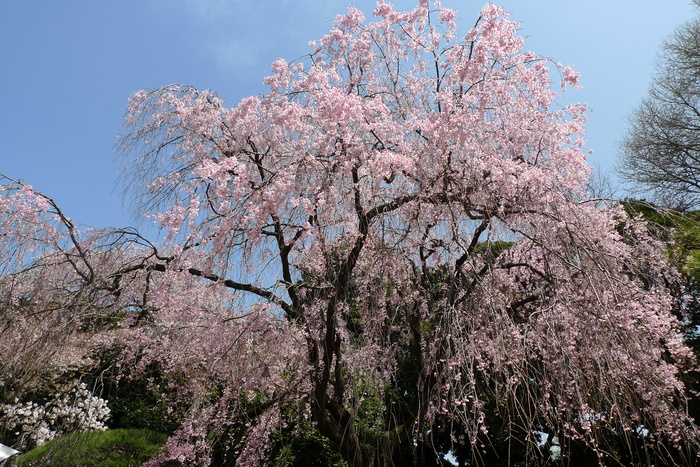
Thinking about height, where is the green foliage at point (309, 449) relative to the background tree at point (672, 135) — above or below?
below

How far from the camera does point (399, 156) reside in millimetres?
3520

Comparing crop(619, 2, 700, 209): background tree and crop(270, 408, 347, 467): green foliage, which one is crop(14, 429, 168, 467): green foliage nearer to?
crop(270, 408, 347, 467): green foliage

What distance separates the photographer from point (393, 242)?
3844mm

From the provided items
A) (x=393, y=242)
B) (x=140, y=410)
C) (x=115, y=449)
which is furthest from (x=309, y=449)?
(x=393, y=242)

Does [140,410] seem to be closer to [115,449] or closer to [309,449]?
[115,449]

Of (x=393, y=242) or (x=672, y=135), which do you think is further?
(x=672, y=135)

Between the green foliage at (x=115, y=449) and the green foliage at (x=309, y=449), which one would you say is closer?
the green foliage at (x=115, y=449)

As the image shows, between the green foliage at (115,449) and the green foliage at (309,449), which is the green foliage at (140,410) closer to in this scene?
the green foliage at (115,449)

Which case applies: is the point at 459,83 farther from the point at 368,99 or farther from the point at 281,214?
the point at 281,214

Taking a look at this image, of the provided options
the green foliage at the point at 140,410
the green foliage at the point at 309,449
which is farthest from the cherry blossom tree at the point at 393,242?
the green foliage at the point at 140,410

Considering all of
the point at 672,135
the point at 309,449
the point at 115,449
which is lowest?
the point at 115,449

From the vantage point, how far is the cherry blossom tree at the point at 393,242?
3.39 meters

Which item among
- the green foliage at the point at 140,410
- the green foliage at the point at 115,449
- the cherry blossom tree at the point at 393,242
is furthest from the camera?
the green foliage at the point at 140,410

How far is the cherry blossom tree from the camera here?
3.39 meters
